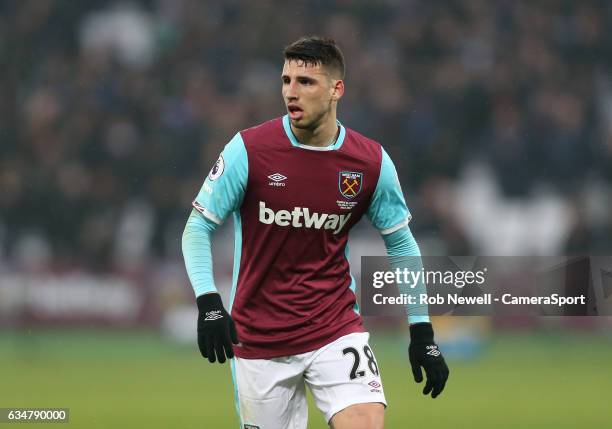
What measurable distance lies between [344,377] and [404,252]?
705 millimetres

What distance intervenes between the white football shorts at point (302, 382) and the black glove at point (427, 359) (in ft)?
0.83

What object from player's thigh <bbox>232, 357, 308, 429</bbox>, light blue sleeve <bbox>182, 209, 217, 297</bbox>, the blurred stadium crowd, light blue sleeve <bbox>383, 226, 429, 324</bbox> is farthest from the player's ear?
the blurred stadium crowd

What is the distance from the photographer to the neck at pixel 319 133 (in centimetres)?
538

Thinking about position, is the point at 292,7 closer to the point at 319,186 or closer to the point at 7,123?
the point at 7,123

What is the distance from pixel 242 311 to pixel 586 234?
9726 millimetres

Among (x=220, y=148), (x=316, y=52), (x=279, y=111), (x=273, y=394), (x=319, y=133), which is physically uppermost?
(x=279, y=111)

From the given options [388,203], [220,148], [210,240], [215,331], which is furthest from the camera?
[220,148]

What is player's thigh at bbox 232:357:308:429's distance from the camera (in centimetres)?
531

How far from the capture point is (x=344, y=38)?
58.2 feet

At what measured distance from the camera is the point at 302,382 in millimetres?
5398

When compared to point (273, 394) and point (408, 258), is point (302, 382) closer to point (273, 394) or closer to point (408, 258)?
point (273, 394)

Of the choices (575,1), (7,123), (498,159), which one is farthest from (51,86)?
(575,1)

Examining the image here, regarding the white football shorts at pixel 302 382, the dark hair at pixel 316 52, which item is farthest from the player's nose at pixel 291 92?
the white football shorts at pixel 302 382

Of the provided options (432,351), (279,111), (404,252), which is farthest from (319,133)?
(279,111)
